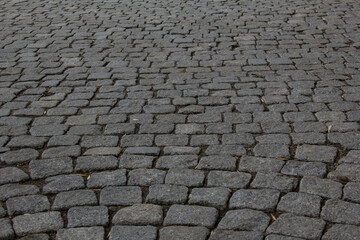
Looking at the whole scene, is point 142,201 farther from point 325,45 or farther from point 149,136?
point 325,45

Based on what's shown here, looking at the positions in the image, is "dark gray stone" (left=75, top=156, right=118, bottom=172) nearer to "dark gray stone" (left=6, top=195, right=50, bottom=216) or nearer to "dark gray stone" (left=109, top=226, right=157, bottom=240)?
"dark gray stone" (left=6, top=195, right=50, bottom=216)

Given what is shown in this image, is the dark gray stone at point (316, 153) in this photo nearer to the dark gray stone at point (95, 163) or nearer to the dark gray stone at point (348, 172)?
the dark gray stone at point (348, 172)

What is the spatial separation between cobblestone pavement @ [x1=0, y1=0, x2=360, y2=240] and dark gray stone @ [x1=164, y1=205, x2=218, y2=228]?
1 cm

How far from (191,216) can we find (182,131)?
1374 mm

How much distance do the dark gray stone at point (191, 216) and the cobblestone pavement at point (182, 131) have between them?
11mm

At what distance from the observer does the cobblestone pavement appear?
3293mm

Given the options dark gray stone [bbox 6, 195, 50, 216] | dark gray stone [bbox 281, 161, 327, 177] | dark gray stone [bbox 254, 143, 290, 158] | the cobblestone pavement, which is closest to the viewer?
the cobblestone pavement

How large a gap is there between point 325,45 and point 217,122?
9.93 ft

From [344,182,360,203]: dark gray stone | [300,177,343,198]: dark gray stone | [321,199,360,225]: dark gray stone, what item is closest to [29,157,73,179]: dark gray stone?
[300,177,343,198]: dark gray stone

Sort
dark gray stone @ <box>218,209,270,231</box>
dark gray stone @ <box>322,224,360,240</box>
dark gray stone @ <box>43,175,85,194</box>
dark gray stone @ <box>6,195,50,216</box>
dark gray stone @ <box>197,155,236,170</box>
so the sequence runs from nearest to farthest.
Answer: dark gray stone @ <box>322,224,360,240</box> → dark gray stone @ <box>218,209,270,231</box> → dark gray stone @ <box>6,195,50,216</box> → dark gray stone @ <box>43,175,85,194</box> → dark gray stone @ <box>197,155,236,170</box>

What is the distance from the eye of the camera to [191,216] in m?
3.30

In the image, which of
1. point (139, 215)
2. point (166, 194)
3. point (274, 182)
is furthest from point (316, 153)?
point (139, 215)

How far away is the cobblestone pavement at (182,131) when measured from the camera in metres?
3.29

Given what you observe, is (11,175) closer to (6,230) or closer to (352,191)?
(6,230)
